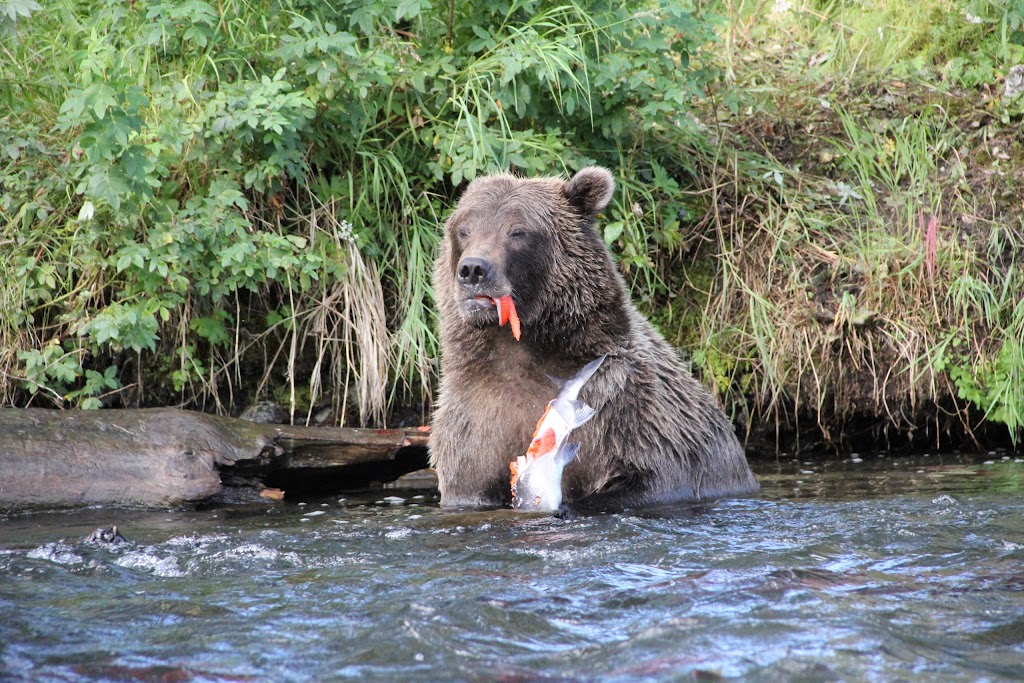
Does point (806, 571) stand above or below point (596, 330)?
below

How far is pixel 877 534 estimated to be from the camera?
15.1 ft

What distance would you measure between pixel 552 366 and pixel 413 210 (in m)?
2.28

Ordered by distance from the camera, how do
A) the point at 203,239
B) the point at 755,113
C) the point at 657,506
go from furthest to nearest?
1. the point at 755,113
2. the point at 203,239
3. the point at 657,506

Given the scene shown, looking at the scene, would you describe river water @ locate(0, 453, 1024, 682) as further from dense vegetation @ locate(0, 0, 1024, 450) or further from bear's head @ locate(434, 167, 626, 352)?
dense vegetation @ locate(0, 0, 1024, 450)

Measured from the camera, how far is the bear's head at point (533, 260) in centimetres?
561

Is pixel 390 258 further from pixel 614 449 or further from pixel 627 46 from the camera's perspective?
pixel 614 449

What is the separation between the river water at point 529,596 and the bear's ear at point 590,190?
172 centimetres

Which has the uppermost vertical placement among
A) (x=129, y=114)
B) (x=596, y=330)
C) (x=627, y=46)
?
(x=627, y=46)

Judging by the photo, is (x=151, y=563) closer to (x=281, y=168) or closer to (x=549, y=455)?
(x=549, y=455)

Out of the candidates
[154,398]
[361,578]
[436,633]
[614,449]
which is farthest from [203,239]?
[436,633]

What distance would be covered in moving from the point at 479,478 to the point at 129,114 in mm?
2840

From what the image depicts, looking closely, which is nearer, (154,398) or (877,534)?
(877,534)

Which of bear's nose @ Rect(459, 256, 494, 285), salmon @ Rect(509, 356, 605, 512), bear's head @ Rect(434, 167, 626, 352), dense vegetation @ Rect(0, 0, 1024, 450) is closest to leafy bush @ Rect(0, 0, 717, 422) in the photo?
dense vegetation @ Rect(0, 0, 1024, 450)

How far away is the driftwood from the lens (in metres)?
5.65
